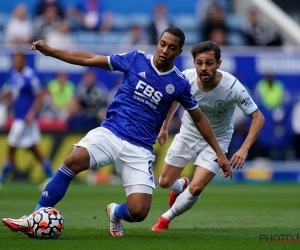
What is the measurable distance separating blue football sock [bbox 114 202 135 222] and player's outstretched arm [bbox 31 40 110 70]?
5.05 ft

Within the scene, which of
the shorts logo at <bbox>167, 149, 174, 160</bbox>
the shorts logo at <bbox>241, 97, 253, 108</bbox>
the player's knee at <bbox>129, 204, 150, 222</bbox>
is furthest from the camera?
the shorts logo at <bbox>167, 149, 174, 160</bbox>

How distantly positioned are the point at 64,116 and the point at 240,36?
664 centimetres

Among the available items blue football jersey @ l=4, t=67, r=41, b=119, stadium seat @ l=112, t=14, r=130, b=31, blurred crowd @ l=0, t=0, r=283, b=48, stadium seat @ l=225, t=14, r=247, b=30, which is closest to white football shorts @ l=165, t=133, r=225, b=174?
blue football jersey @ l=4, t=67, r=41, b=119

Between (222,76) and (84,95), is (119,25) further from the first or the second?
(222,76)

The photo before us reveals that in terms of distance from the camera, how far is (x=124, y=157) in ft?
30.1

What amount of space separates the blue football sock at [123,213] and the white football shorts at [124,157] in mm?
170

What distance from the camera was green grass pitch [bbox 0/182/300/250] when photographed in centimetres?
844

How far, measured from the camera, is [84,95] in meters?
21.8

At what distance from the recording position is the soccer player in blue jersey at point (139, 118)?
357 inches

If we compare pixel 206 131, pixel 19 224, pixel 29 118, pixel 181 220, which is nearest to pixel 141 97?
pixel 206 131

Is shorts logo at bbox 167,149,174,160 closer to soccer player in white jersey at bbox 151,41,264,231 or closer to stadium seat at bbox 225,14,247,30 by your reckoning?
soccer player in white jersey at bbox 151,41,264,231

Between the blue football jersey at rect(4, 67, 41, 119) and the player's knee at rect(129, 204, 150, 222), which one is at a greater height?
the blue football jersey at rect(4, 67, 41, 119)

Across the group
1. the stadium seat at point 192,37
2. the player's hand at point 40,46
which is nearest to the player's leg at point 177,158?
the player's hand at point 40,46

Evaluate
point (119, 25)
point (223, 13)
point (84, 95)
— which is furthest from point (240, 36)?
point (84, 95)
